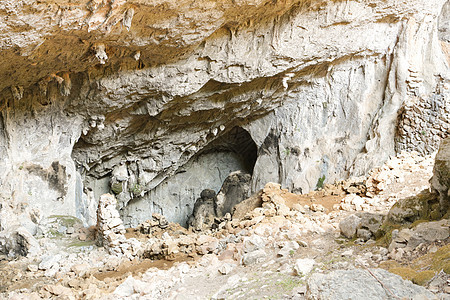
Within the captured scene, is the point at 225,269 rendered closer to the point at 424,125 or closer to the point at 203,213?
the point at 424,125

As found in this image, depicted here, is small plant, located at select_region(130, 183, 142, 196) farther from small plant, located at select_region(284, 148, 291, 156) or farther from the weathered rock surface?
the weathered rock surface

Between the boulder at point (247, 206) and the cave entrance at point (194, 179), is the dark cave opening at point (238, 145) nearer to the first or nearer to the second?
the cave entrance at point (194, 179)

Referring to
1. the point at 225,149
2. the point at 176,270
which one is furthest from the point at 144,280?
the point at 225,149

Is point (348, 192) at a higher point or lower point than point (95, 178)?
lower

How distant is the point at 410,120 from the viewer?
10.2m

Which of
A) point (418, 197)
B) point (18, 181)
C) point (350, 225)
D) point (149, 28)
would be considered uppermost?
point (149, 28)

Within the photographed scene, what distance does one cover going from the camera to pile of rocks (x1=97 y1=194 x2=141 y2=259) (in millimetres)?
7773

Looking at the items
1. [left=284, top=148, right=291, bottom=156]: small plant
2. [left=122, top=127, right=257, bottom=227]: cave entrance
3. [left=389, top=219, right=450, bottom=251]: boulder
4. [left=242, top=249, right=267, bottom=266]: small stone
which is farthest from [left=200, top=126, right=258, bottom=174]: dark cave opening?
[left=389, top=219, right=450, bottom=251]: boulder

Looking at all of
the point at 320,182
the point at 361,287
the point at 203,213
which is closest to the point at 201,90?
the point at 320,182

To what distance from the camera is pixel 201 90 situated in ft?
34.4

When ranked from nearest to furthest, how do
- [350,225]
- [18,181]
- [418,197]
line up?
[418,197], [350,225], [18,181]

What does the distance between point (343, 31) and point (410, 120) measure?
2.87m

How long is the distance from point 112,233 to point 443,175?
19.5 ft

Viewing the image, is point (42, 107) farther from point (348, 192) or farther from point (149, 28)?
point (348, 192)
